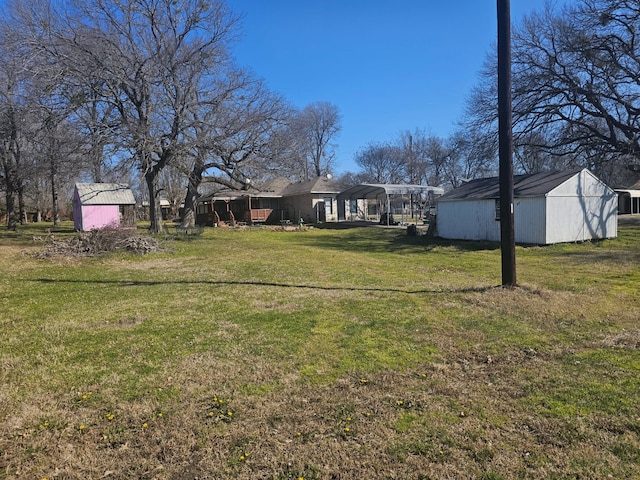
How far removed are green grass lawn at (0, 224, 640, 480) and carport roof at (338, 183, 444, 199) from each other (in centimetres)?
2067

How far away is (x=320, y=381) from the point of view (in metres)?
4.19

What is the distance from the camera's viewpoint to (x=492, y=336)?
563cm

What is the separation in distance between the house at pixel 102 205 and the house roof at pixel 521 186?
19.0 meters

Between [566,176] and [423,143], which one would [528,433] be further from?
[423,143]

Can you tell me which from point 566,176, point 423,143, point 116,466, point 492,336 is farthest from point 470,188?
point 423,143

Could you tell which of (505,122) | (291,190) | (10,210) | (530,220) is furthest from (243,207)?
(505,122)

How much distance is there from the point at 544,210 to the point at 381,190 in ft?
47.1

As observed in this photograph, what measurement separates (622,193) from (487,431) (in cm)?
4772

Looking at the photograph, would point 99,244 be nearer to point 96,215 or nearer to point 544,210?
point 96,215

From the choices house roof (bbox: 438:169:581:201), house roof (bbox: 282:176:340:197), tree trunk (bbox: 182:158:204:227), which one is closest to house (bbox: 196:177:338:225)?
house roof (bbox: 282:176:340:197)

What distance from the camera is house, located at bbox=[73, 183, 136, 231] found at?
24.7 metres

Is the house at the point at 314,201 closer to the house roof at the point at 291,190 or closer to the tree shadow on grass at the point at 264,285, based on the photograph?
the house roof at the point at 291,190

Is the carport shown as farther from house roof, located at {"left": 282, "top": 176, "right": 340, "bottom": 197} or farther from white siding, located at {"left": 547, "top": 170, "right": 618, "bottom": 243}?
white siding, located at {"left": 547, "top": 170, "right": 618, "bottom": 243}

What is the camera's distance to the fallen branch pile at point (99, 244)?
14.1 meters
